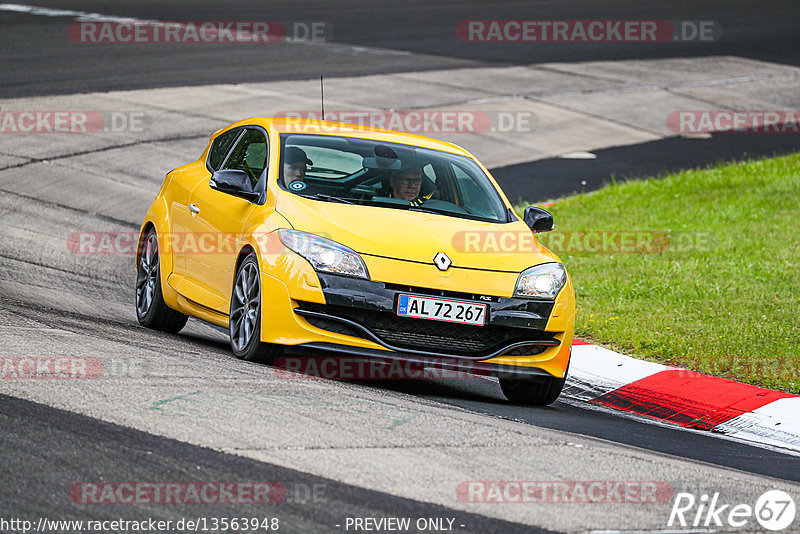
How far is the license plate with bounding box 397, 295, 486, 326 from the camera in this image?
23.1 feet

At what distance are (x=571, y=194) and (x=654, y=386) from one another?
8544 mm

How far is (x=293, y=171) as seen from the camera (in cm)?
805

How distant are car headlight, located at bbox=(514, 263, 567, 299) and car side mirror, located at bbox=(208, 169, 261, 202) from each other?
1.84 m

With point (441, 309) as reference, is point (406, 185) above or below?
above

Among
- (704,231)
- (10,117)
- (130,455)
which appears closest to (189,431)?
(130,455)

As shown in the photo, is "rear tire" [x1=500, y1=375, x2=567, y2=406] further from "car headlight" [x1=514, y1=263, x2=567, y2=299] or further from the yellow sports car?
"car headlight" [x1=514, y1=263, x2=567, y2=299]

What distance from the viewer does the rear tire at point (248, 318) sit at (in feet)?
23.8

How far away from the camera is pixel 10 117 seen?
1755cm
